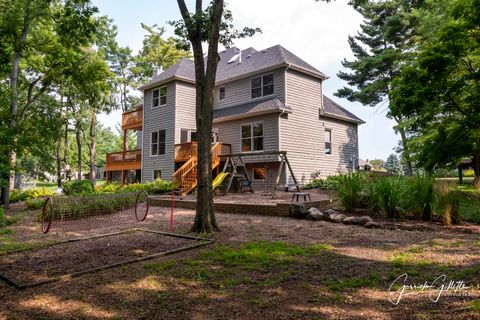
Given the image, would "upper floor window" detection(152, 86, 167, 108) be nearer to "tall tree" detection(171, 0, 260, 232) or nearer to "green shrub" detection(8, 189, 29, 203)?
"green shrub" detection(8, 189, 29, 203)

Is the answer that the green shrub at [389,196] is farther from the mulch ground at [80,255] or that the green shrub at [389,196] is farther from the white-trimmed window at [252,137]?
the white-trimmed window at [252,137]

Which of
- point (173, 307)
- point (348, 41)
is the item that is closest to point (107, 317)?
point (173, 307)

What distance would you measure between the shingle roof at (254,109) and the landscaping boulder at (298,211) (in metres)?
8.07

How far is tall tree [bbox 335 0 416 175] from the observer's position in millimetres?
A: 23406

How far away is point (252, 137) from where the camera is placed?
17.3 metres

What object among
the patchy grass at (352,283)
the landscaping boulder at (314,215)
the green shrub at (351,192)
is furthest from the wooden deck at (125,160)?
the patchy grass at (352,283)

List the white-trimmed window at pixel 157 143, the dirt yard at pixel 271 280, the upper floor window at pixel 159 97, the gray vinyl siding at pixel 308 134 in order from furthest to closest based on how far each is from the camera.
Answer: the upper floor window at pixel 159 97, the white-trimmed window at pixel 157 143, the gray vinyl siding at pixel 308 134, the dirt yard at pixel 271 280

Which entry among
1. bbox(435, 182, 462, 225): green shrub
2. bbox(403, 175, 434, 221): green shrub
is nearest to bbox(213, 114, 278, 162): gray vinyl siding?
bbox(403, 175, 434, 221): green shrub

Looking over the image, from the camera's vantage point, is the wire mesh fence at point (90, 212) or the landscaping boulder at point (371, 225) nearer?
the landscaping boulder at point (371, 225)

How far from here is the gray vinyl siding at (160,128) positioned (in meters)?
19.6

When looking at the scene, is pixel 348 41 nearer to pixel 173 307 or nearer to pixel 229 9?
pixel 229 9

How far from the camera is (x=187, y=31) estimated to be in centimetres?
779

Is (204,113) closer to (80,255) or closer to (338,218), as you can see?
(80,255)

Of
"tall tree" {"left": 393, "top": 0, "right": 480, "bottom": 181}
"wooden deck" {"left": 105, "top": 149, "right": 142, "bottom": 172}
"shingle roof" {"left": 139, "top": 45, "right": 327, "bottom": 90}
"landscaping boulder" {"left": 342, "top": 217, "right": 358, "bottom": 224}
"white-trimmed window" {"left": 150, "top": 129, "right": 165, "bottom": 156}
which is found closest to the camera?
"landscaping boulder" {"left": 342, "top": 217, "right": 358, "bottom": 224}
